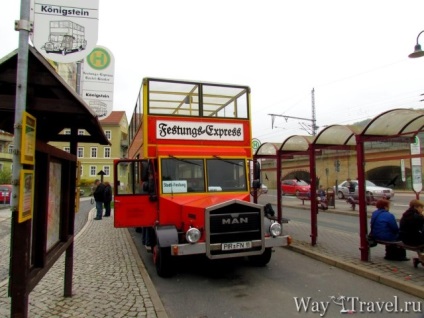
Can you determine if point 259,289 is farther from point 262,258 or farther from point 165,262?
point 165,262

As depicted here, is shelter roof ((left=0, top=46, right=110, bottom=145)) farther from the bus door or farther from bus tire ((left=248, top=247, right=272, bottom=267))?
bus tire ((left=248, top=247, right=272, bottom=267))

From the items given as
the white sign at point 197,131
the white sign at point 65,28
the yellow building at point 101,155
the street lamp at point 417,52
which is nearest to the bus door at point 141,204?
the white sign at point 197,131

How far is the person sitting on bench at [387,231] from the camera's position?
283 inches

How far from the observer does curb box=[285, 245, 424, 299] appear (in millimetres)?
5477

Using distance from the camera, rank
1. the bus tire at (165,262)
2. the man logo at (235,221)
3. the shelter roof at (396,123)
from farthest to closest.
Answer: the shelter roof at (396,123) < the bus tire at (165,262) < the man logo at (235,221)

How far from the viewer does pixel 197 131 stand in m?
8.23

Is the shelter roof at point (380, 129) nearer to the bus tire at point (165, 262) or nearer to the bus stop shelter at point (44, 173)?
the bus tire at point (165, 262)

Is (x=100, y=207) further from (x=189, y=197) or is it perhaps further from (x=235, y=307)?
(x=235, y=307)

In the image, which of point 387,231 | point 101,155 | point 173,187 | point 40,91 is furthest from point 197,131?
point 101,155

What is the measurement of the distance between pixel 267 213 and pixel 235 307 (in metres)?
2.97

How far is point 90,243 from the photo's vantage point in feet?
32.5

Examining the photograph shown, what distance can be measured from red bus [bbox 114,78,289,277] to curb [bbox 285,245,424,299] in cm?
127

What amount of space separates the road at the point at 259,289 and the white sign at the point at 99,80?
363 cm

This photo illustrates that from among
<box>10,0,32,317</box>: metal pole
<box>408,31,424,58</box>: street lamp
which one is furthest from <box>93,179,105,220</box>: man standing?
<box>10,0,32,317</box>: metal pole
